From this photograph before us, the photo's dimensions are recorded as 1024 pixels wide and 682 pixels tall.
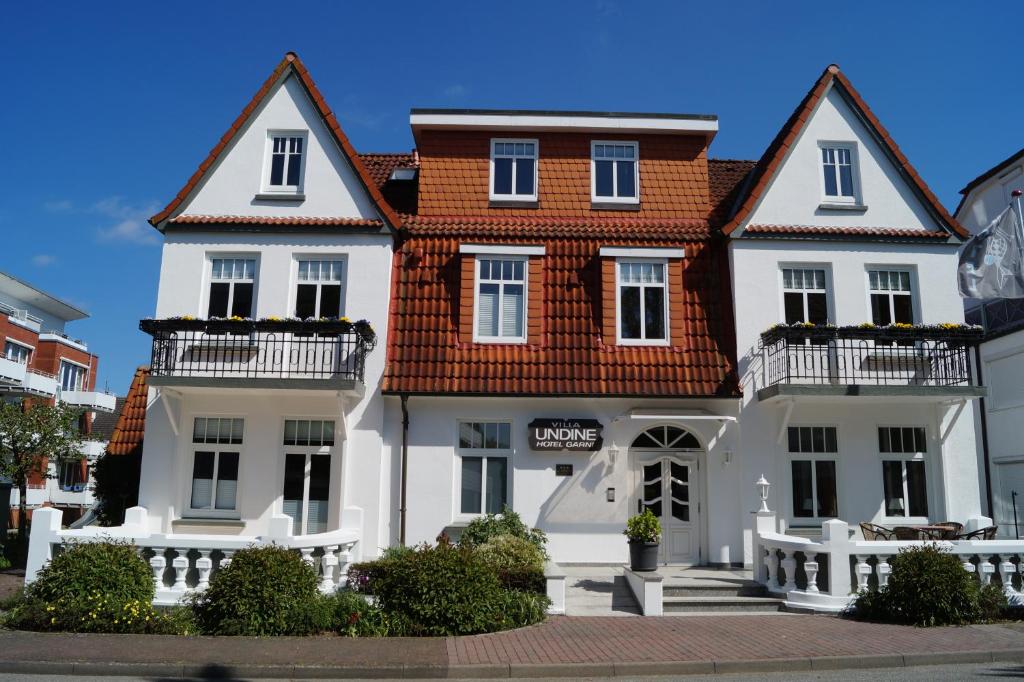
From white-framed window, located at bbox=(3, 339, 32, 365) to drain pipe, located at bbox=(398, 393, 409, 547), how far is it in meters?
32.3

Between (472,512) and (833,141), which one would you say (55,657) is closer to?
(472,512)

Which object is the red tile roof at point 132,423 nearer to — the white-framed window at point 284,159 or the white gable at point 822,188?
the white-framed window at point 284,159

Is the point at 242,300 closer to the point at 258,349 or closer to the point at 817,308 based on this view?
the point at 258,349

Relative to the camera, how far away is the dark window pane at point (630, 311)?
17000 millimetres

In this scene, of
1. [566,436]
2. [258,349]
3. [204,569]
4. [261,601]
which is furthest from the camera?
[566,436]

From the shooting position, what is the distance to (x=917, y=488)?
16438 millimetres

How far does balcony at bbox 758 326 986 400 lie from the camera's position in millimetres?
15383

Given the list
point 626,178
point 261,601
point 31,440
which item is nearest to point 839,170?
point 626,178

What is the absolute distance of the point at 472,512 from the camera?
16141 millimetres

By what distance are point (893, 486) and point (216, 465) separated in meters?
14.0

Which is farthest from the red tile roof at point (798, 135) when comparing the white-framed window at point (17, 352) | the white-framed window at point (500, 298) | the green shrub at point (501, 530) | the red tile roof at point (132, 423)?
the white-framed window at point (17, 352)

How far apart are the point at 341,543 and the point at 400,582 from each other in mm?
2553

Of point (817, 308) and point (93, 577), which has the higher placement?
point (817, 308)

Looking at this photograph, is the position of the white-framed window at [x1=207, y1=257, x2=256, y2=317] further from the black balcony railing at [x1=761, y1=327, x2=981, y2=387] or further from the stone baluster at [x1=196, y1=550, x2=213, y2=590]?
the black balcony railing at [x1=761, y1=327, x2=981, y2=387]
